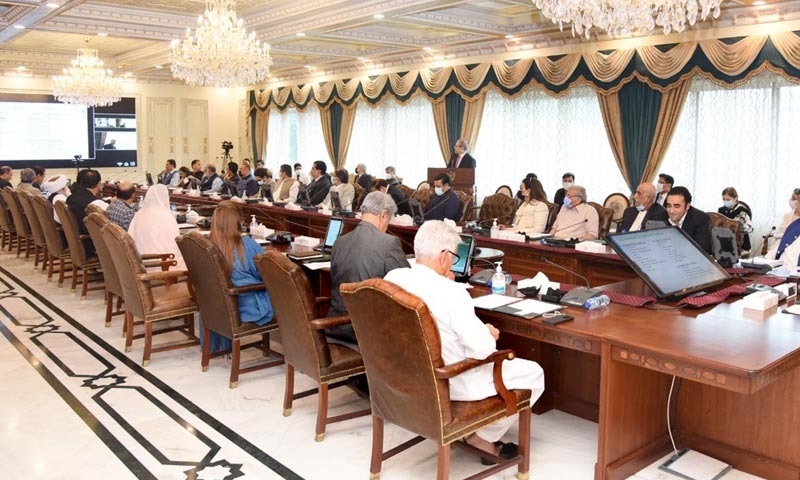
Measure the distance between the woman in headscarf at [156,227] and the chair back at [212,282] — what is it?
134cm

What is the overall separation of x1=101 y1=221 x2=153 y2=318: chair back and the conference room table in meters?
2.51

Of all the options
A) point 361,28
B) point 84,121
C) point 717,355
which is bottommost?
point 717,355

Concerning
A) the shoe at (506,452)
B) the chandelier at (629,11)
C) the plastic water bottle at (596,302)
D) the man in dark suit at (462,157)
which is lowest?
the shoe at (506,452)

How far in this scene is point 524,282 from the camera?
3.77 metres

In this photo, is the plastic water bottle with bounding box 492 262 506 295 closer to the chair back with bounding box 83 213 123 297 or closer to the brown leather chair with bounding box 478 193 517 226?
the chair back with bounding box 83 213 123 297

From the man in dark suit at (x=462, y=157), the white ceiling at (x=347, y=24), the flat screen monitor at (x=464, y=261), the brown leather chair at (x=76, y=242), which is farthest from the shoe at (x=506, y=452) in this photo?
the man in dark suit at (x=462, y=157)

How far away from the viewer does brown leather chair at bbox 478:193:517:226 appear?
813 cm

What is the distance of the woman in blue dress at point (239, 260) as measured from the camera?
4.43 metres

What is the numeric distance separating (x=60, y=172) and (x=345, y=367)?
14.7 m

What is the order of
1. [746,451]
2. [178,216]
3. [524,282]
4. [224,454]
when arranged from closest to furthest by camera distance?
[746,451] < [224,454] < [524,282] < [178,216]

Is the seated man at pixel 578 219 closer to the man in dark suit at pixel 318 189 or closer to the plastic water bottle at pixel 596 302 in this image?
the plastic water bottle at pixel 596 302

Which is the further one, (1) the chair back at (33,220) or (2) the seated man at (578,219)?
(1) the chair back at (33,220)

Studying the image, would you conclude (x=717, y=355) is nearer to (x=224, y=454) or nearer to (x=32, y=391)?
(x=224, y=454)

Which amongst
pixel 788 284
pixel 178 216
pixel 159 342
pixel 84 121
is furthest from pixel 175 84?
pixel 788 284
